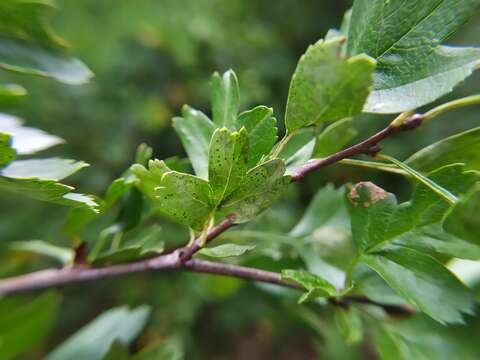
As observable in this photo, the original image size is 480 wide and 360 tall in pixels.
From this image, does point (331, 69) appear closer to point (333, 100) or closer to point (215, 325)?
point (333, 100)

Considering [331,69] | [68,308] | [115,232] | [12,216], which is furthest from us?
[68,308]

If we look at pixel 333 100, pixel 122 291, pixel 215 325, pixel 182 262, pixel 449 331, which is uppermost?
pixel 333 100

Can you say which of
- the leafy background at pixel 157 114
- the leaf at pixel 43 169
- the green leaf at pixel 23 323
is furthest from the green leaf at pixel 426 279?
the leafy background at pixel 157 114

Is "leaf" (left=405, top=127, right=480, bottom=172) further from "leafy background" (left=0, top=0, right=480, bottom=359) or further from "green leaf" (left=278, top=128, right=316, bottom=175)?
"leafy background" (left=0, top=0, right=480, bottom=359)

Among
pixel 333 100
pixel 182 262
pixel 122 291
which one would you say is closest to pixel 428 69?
pixel 333 100

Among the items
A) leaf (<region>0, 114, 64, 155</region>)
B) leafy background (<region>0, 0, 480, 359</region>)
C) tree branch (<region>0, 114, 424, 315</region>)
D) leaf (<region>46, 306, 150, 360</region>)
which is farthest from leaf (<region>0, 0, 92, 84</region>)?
leafy background (<region>0, 0, 480, 359</region>)

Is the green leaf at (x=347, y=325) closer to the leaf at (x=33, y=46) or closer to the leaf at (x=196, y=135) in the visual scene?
the leaf at (x=196, y=135)

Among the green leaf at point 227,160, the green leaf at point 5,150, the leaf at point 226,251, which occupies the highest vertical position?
the green leaf at point 5,150
